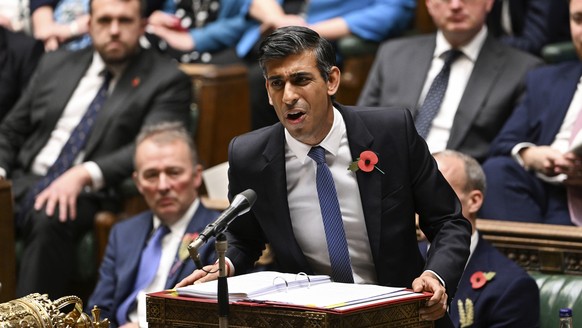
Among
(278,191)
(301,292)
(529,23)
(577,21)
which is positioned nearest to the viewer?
(301,292)

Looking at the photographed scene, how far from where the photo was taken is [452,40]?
14.2 feet

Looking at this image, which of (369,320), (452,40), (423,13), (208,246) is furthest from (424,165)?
(423,13)

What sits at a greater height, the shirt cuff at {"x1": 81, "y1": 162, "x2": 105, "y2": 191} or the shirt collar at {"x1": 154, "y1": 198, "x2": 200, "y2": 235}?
the shirt collar at {"x1": 154, "y1": 198, "x2": 200, "y2": 235}

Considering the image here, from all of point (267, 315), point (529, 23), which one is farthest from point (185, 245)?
point (529, 23)

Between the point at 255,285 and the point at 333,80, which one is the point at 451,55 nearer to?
the point at 333,80

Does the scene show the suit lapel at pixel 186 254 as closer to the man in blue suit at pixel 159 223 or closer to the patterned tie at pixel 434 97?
the man in blue suit at pixel 159 223

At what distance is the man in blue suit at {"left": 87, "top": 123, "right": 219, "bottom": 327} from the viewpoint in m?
3.85

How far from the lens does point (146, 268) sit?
154 inches

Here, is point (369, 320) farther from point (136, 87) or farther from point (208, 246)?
point (136, 87)

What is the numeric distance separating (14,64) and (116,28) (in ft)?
2.57

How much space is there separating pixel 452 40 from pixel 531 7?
1.60ft

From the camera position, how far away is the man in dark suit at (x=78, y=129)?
450 cm

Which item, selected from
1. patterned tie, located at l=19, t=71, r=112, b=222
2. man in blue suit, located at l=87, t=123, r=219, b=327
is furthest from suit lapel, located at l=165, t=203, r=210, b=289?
patterned tie, located at l=19, t=71, r=112, b=222

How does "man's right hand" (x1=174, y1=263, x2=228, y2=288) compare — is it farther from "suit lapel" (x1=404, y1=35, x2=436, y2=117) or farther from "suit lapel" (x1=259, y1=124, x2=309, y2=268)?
"suit lapel" (x1=404, y1=35, x2=436, y2=117)
